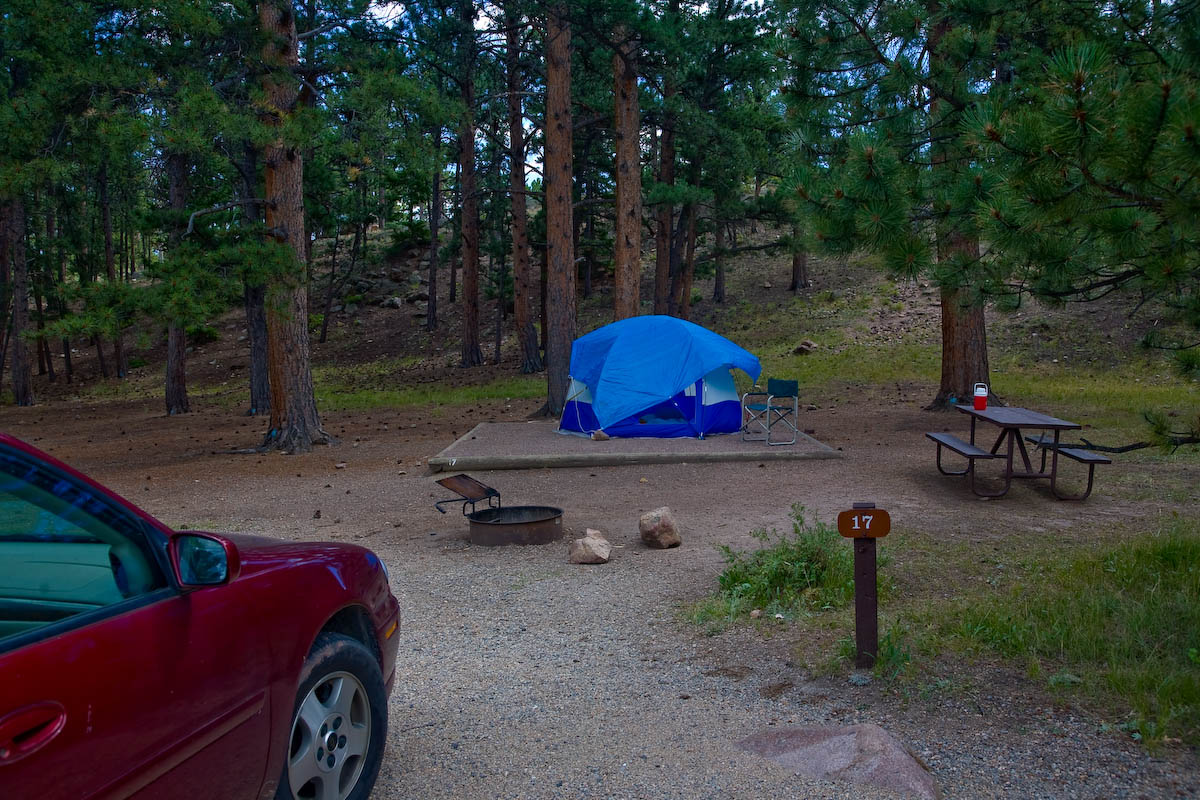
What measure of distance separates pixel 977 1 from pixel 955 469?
562cm

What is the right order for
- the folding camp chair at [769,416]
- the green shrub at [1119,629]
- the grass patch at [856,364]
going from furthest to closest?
1. the grass patch at [856,364]
2. the folding camp chair at [769,416]
3. the green shrub at [1119,629]

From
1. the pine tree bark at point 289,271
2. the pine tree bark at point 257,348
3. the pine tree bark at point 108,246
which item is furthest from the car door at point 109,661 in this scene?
the pine tree bark at point 257,348

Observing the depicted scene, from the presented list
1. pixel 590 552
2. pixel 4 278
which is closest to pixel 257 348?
pixel 4 278

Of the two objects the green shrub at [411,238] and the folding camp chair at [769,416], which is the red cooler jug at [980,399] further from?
the green shrub at [411,238]

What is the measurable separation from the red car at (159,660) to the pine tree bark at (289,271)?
10172mm

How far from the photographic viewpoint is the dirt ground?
362cm

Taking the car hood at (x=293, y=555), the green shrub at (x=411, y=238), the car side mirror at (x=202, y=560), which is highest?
the green shrub at (x=411, y=238)

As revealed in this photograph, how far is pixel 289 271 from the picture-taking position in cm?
1224

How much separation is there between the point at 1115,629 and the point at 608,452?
25.8 ft

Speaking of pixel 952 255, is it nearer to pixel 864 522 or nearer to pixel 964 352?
pixel 864 522

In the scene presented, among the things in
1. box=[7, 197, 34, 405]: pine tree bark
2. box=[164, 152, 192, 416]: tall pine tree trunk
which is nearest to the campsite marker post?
box=[164, 152, 192, 416]: tall pine tree trunk

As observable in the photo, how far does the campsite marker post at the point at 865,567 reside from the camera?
432 cm

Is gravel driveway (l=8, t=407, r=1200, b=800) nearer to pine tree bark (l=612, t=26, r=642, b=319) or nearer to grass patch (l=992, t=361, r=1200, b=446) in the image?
grass patch (l=992, t=361, r=1200, b=446)

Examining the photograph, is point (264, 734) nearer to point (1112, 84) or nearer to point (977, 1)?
point (1112, 84)
